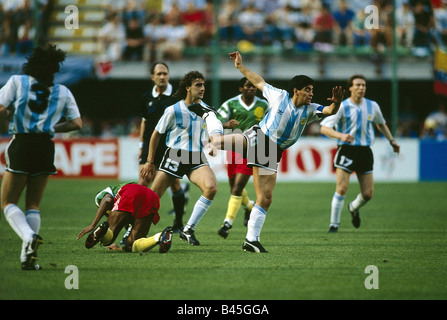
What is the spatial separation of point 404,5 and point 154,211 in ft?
64.5

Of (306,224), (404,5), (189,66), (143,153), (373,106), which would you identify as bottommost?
(306,224)

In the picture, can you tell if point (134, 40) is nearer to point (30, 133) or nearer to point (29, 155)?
point (30, 133)

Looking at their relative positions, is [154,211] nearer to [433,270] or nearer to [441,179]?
[433,270]

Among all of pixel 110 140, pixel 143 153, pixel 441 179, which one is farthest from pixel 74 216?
pixel 441 179

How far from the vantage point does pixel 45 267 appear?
762cm

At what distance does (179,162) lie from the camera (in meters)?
9.59

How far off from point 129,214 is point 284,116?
88.5 inches

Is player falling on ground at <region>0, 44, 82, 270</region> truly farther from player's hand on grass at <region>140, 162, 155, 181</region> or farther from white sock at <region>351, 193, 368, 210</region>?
white sock at <region>351, 193, 368, 210</region>

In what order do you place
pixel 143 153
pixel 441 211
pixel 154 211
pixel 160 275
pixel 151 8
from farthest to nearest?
pixel 151 8 < pixel 441 211 < pixel 143 153 < pixel 154 211 < pixel 160 275

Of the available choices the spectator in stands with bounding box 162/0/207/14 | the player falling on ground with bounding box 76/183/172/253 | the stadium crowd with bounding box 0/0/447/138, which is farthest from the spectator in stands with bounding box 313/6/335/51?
the player falling on ground with bounding box 76/183/172/253

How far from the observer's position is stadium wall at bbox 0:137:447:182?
21688mm

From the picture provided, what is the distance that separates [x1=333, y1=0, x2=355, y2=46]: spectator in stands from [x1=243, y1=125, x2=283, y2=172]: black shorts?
1787cm
